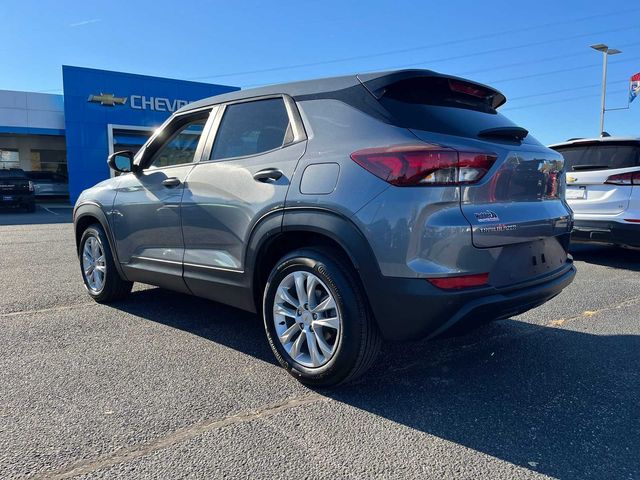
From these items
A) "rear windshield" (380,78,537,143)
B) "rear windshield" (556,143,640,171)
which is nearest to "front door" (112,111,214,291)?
"rear windshield" (380,78,537,143)

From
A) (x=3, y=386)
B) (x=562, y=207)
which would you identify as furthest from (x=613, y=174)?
(x=3, y=386)

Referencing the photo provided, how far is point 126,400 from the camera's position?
286 cm

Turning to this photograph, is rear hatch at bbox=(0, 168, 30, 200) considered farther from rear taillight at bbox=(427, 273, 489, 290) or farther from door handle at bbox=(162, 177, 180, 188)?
rear taillight at bbox=(427, 273, 489, 290)

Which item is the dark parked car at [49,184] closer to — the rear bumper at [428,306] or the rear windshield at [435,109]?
the rear windshield at [435,109]

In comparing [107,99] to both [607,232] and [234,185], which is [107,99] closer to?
[607,232]

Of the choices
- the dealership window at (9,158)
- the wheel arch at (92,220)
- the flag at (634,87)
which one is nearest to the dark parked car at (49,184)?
the dealership window at (9,158)

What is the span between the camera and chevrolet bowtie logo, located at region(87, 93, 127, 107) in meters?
24.0

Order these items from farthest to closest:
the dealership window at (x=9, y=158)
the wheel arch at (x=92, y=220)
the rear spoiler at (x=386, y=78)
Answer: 1. the dealership window at (x=9, y=158)
2. the wheel arch at (x=92, y=220)
3. the rear spoiler at (x=386, y=78)

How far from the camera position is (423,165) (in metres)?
2.60

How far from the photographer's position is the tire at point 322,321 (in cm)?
278

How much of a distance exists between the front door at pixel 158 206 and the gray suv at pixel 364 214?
5 cm

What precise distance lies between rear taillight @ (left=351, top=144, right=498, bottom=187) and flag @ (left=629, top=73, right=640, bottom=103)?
25.8 m

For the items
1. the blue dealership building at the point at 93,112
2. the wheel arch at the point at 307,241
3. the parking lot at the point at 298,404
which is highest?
the blue dealership building at the point at 93,112

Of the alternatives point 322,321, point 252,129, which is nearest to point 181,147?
point 252,129
